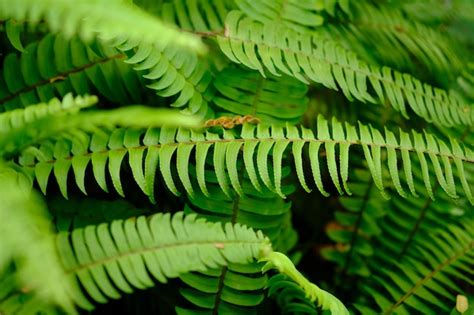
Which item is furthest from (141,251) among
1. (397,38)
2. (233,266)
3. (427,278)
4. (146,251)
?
(397,38)

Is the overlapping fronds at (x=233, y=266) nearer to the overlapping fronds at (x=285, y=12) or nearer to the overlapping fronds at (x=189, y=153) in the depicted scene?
the overlapping fronds at (x=189, y=153)

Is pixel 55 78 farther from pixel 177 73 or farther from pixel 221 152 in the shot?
pixel 221 152

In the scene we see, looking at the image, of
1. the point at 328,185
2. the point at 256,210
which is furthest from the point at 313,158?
the point at 328,185

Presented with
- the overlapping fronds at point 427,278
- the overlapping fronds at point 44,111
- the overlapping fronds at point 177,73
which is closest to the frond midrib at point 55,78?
the overlapping fronds at point 177,73

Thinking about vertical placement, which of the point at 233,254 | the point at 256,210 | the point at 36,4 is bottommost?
the point at 256,210

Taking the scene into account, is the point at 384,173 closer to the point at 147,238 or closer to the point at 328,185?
the point at 328,185

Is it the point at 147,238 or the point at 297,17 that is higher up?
the point at 297,17

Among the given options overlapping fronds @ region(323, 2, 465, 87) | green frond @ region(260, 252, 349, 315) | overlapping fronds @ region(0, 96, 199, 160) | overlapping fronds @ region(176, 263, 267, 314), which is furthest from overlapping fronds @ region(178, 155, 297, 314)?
overlapping fronds @ region(323, 2, 465, 87)
